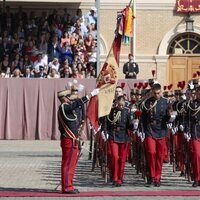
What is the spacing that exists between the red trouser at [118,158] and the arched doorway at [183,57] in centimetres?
1626

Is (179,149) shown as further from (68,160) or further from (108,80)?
(68,160)

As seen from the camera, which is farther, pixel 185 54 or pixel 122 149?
pixel 185 54

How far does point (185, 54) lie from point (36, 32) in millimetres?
6147

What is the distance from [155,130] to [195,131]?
741 millimetres

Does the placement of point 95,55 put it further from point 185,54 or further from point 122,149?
point 122,149

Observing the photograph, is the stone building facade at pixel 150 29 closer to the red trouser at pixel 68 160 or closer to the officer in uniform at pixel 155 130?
the officer in uniform at pixel 155 130

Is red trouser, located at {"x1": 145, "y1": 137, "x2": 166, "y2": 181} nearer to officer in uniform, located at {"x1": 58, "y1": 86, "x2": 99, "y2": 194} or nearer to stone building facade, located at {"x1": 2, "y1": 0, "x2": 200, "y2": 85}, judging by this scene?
officer in uniform, located at {"x1": 58, "y1": 86, "x2": 99, "y2": 194}

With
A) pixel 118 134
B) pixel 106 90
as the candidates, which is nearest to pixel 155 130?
pixel 118 134

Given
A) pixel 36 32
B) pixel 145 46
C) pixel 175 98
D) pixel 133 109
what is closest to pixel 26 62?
pixel 36 32

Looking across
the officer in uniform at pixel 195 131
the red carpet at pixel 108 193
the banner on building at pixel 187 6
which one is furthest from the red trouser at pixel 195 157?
the banner on building at pixel 187 6

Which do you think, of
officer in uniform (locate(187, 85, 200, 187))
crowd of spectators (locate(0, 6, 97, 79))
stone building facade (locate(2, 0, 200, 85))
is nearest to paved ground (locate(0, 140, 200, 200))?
officer in uniform (locate(187, 85, 200, 187))

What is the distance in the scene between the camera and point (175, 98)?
1717 centimetres

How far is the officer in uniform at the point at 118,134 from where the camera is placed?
47.0 feet

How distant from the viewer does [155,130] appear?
14539mm
